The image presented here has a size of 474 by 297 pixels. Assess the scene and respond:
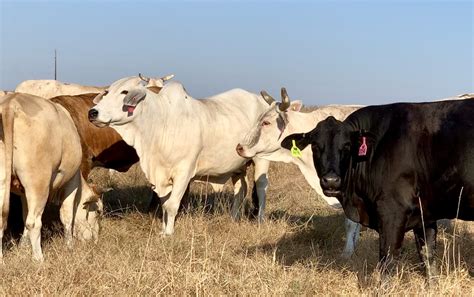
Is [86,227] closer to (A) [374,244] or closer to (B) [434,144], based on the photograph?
(A) [374,244]

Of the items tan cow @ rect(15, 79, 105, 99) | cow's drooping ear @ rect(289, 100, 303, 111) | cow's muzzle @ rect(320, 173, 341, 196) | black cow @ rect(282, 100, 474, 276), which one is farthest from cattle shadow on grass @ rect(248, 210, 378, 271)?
tan cow @ rect(15, 79, 105, 99)

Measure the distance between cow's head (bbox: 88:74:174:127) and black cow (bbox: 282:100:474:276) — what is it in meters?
3.04

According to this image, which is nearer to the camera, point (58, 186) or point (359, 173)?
point (359, 173)

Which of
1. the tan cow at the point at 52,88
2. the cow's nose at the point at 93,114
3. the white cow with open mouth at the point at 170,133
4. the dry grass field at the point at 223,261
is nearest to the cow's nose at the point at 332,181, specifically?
the dry grass field at the point at 223,261

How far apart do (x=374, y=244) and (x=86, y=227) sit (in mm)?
3408

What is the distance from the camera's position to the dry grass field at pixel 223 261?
5129 mm

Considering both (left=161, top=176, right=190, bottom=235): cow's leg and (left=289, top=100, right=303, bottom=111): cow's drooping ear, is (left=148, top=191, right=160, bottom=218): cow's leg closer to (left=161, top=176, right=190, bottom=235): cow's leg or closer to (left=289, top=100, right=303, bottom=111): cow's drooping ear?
(left=161, top=176, right=190, bottom=235): cow's leg

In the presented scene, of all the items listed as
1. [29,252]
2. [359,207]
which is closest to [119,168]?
[29,252]

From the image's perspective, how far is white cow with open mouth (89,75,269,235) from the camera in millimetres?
8031

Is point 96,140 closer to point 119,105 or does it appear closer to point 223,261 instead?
point 119,105

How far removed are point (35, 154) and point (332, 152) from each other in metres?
2.86

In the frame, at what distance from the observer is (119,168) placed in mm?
9938

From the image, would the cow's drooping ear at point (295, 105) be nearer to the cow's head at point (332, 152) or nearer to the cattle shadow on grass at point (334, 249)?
the cattle shadow on grass at point (334, 249)

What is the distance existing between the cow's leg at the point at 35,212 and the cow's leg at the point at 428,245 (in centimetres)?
361
